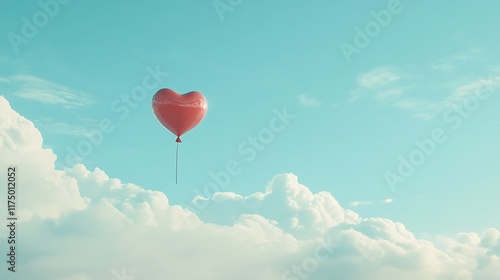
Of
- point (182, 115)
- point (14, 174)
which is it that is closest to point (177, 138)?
point (182, 115)

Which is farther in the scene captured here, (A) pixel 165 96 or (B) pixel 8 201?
(B) pixel 8 201

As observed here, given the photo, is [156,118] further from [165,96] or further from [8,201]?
[8,201]

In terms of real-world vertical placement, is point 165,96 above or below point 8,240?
above

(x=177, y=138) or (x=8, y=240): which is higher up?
(x=177, y=138)

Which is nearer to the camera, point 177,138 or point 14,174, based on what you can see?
point 177,138

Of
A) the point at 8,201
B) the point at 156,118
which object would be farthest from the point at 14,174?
the point at 156,118

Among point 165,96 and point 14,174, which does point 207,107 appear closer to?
point 165,96
